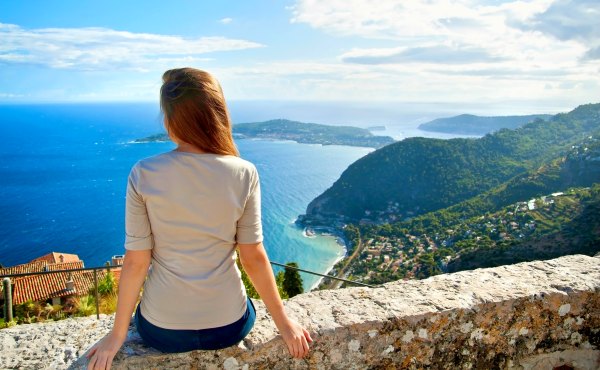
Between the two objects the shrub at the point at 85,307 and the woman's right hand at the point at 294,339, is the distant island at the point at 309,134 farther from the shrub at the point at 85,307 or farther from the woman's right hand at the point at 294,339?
the woman's right hand at the point at 294,339

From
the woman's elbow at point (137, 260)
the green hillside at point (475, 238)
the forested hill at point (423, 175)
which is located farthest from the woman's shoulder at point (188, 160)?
the forested hill at point (423, 175)

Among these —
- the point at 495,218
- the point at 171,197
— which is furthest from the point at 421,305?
the point at 495,218

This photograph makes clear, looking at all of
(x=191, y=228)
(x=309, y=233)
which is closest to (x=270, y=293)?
(x=191, y=228)

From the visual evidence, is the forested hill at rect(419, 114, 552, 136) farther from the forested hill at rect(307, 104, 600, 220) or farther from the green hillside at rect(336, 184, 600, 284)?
the green hillside at rect(336, 184, 600, 284)

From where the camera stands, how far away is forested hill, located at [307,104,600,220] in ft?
202

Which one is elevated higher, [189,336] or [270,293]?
[270,293]

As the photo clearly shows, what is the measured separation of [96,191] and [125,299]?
67.1 metres

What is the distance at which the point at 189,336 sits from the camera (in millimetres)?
1486

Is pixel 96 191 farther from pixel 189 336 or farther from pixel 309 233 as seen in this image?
pixel 189 336

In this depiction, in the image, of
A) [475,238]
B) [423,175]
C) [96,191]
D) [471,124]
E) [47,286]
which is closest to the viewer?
[47,286]

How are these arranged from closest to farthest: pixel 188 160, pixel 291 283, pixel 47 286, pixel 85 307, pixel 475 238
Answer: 1. pixel 188 160
2. pixel 85 307
3. pixel 47 286
4. pixel 291 283
5. pixel 475 238

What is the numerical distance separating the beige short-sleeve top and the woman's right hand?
0.77 feet

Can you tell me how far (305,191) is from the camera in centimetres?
7094

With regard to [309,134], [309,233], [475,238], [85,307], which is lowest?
[309,233]
